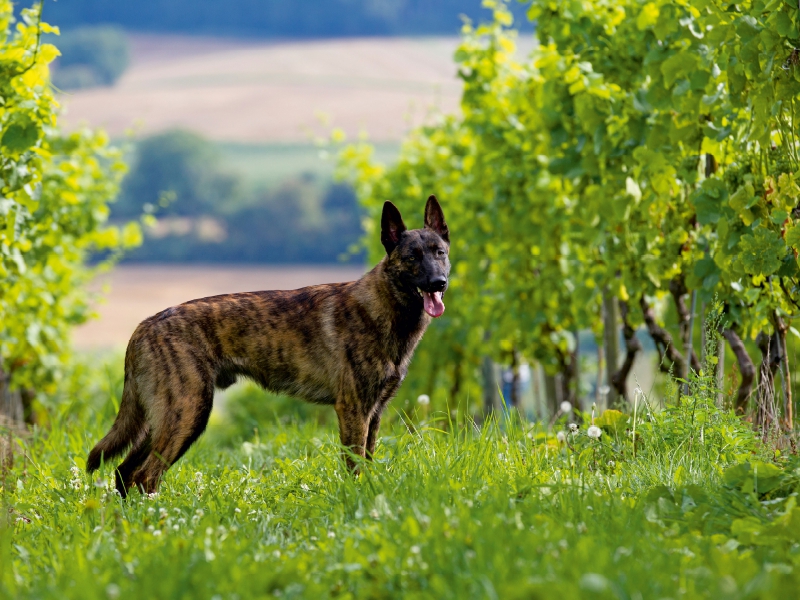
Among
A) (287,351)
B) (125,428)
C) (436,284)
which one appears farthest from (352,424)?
(125,428)

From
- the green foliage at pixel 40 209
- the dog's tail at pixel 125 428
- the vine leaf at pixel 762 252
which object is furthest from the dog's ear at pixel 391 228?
the green foliage at pixel 40 209

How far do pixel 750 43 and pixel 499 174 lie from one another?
4.14 metres

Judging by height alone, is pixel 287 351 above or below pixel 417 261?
below

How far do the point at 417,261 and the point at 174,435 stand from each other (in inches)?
67.5

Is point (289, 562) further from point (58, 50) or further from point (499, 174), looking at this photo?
point (499, 174)

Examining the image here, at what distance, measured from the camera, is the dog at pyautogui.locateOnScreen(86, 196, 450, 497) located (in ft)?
16.8

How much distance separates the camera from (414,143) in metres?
12.9

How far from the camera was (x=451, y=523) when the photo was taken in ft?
10.6

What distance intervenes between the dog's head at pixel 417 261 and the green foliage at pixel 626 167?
162cm

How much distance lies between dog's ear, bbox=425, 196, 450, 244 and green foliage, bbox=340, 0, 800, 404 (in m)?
1.42

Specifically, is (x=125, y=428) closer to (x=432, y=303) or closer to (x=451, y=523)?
(x=432, y=303)

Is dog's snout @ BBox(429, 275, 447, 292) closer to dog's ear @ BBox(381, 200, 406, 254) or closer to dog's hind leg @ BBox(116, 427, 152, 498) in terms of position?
dog's ear @ BBox(381, 200, 406, 254)

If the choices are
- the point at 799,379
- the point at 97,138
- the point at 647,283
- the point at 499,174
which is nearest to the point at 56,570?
the point at 647,283

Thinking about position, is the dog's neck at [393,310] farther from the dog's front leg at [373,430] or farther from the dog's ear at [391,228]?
the dog's front leg at [373,430]
